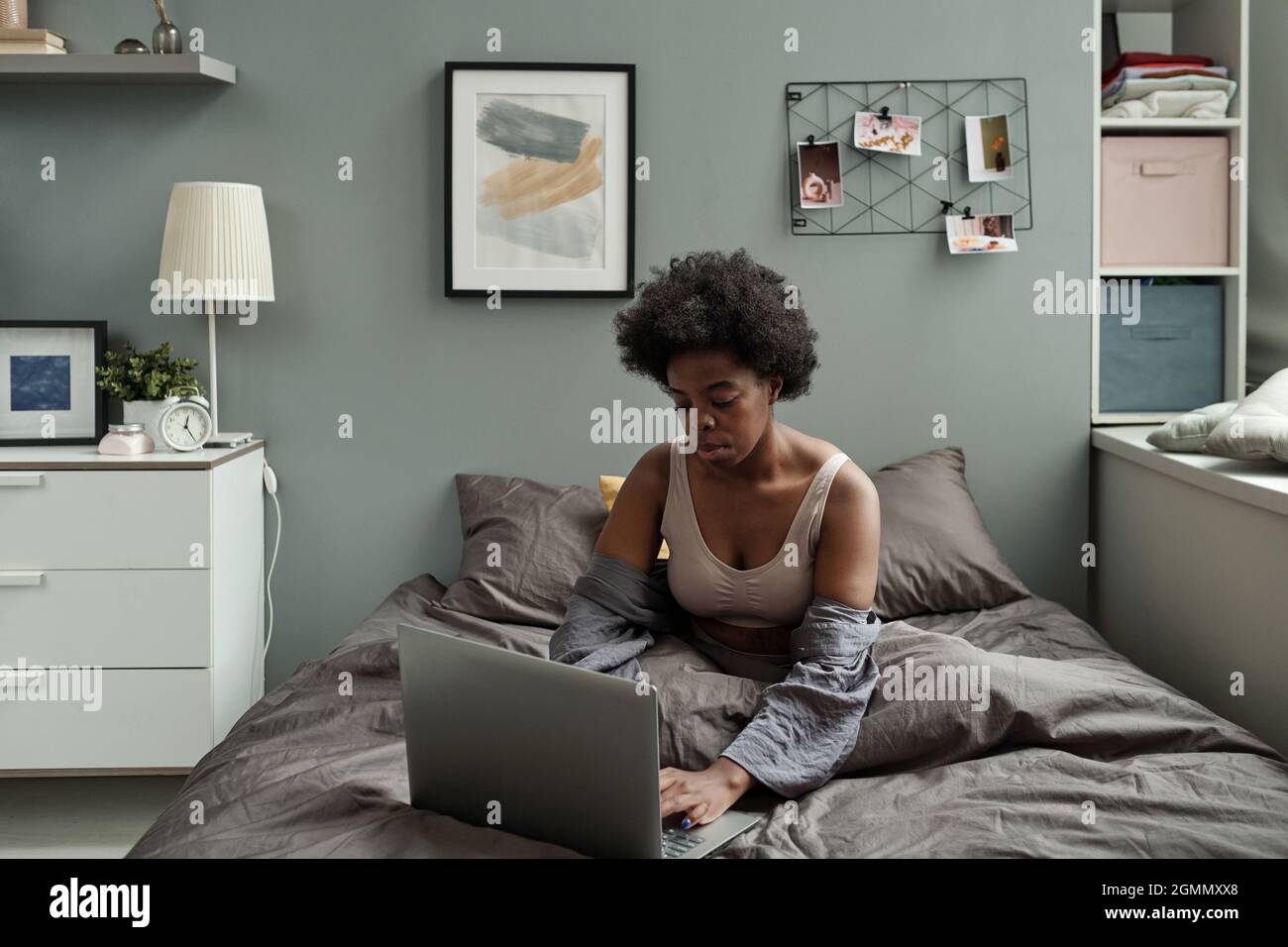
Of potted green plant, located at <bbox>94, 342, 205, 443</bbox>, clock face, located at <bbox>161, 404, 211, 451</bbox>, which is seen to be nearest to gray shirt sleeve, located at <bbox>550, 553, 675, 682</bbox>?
clock face, located at <bbox>161, 404, 211, 451</bbox>

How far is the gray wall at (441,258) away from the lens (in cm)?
276

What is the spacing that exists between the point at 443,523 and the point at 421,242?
0.68 metres

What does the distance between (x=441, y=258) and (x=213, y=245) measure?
0.52 meters

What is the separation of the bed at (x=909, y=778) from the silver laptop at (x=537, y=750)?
38mm

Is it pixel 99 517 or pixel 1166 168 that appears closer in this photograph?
pixel 99 517

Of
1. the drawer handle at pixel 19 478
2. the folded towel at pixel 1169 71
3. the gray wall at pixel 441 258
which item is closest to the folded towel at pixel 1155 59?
the folded towel at pixel 1169 71

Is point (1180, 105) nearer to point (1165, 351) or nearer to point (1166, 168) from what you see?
point (1166, 168)

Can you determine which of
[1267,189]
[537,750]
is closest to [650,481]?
[537,750]

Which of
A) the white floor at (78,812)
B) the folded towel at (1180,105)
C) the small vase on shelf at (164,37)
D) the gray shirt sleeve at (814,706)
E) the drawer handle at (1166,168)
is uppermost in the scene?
the small vase on shelf at (164,37)

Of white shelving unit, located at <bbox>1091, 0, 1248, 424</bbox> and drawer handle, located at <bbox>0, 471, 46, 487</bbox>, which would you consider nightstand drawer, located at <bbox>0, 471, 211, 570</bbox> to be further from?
white shelving unit, located at <bbox>1091, 0, 1248, 424</bbox>

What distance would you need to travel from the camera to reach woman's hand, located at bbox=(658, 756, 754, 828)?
4.45 ft

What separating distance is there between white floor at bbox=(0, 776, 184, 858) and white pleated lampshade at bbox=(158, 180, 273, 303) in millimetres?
1139

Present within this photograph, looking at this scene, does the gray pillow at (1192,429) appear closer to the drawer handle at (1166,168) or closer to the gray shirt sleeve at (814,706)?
the drawer handle at (1166,168)

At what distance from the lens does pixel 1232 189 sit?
2816 millimetres
